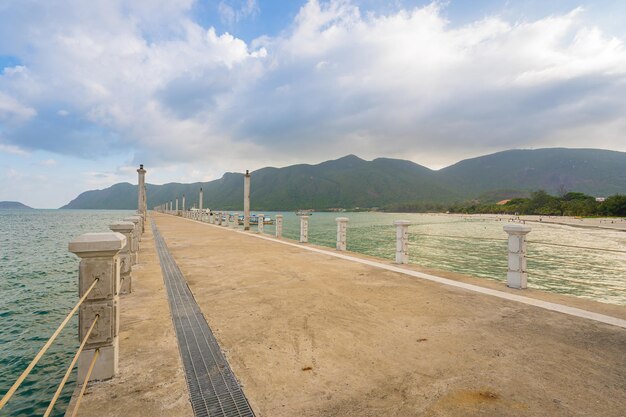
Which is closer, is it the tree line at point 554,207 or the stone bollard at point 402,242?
the stone bollard at point 402,242

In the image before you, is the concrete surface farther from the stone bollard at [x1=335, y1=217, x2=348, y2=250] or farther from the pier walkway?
the stone bollard at [x1=335, y1=217, x2=348, y2=250]

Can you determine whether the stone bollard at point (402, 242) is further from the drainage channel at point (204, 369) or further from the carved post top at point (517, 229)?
the drainage channel at point (204, 369)

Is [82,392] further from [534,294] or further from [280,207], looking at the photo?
[280,207]

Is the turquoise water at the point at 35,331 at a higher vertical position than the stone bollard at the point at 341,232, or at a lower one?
lower

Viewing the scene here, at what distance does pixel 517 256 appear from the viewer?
6281mm

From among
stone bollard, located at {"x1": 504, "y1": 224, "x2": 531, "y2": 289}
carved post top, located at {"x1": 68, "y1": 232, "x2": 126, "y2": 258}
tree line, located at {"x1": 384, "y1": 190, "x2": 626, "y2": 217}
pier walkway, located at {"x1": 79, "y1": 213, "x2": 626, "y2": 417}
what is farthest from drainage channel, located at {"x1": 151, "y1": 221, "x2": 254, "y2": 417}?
tree line, located at {"x1": 384, "y1": 190, "x2": 626, "y2": 217}

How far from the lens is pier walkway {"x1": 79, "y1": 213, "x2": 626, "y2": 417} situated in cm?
252

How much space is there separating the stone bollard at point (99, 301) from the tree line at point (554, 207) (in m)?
99.0

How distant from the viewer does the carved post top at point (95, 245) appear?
280cm

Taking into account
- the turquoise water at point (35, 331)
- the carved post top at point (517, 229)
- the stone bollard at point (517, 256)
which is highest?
the carved post top at point (517, 229)

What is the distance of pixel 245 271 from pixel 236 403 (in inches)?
213

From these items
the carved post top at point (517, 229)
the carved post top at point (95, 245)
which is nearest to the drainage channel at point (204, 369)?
the carved post top at point (95, 245)

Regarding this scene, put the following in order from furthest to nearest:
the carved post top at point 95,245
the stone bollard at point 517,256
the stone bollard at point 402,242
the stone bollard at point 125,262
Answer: the stone bollard at point 402,242, the stone bollard at point 517,256, the stone bollard at point 125,262, the carved post top at point 95,245

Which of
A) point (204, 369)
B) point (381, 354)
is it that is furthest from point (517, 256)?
point (204, 369)
